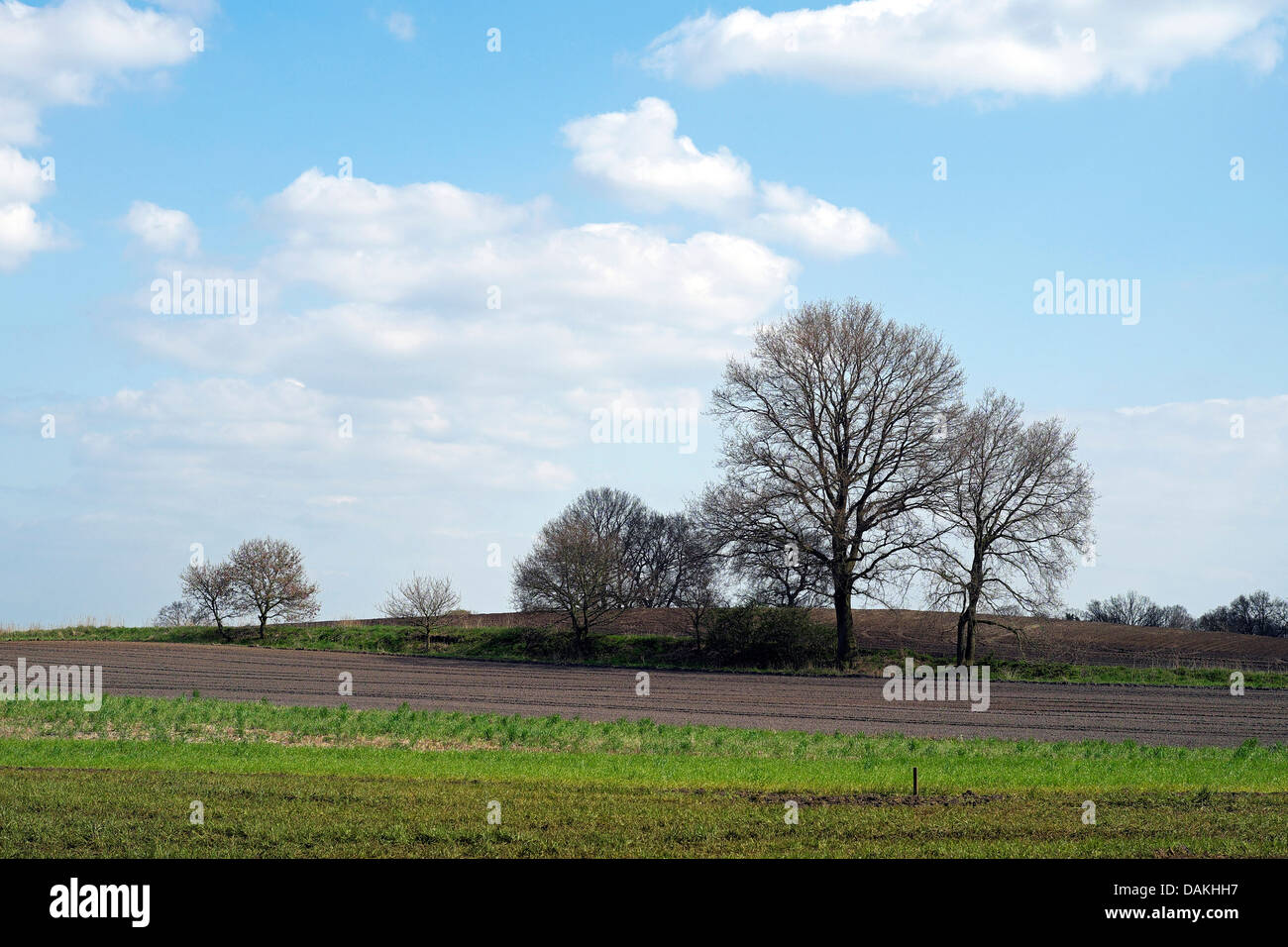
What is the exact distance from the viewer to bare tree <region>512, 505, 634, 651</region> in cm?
5653

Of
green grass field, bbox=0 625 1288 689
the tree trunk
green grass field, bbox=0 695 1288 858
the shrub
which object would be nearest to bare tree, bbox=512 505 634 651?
green grass field, bbox=0 625 1288 689

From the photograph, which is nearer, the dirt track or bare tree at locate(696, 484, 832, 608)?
the dirt track

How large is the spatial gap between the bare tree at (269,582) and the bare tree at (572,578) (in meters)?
16.2

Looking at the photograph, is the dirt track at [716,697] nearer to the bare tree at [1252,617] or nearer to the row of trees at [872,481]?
the row of trees at [872,481]

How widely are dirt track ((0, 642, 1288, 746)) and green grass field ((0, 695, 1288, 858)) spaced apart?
16.0 feet

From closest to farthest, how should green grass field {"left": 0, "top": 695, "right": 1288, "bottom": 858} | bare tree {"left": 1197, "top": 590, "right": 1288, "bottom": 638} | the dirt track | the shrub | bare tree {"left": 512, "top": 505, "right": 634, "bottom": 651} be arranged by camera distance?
green grass field {"left": 0, "top": 695, "right": 1288, "bottom": 858} → the dirt track → the shrub → bare tree {"left": 512, "top": 505, "right": 634, "bottom": 651} → bare tree {"left": 1197, "top": 590, "right": 1288, "bottom": 638}

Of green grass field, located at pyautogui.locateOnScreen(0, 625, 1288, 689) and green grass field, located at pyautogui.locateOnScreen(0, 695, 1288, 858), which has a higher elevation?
green grass field, located at pyautogui.locateOnScreen(0, 695, 1288, 858)

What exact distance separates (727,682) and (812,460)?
37.9 feet

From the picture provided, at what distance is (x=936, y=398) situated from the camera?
4834 cm

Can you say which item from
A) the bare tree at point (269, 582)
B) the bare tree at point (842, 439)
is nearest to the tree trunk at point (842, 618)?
the bare tree at point (842, 439)

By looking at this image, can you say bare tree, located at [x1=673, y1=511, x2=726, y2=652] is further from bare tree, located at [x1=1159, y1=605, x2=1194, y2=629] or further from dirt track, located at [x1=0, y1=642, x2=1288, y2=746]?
bare tree, located at [x1=1159, y1=605, x2=1194, y2=629]

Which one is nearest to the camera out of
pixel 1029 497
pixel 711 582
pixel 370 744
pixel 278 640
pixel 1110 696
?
pixel 370 744
